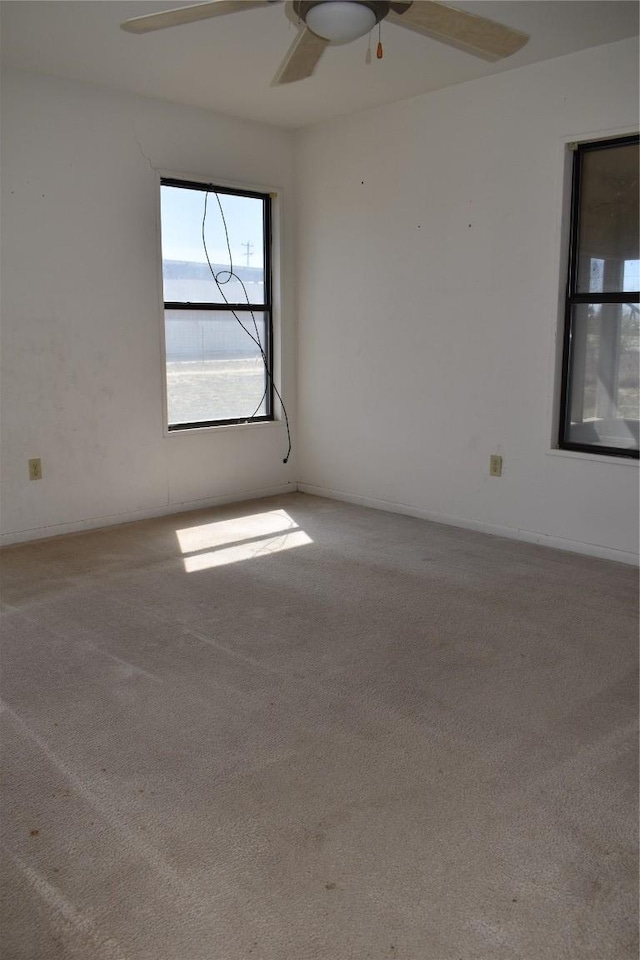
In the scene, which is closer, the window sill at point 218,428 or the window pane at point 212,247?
the window pane at point 212,247

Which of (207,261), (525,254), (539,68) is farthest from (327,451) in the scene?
(539,68)

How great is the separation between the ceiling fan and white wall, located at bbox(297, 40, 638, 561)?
157 cm

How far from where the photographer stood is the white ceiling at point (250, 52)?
10.7 ft

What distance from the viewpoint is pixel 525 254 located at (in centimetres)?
414

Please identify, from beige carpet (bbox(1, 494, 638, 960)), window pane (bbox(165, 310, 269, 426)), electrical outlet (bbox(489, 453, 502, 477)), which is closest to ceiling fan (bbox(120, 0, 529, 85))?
beige carpet (bbox(1, 494, 638, 960))

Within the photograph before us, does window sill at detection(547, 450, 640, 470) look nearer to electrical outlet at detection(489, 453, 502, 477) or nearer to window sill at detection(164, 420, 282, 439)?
electrical outlet at detection(489, 453, 502, 477)

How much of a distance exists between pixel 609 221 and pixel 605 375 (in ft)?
2.46

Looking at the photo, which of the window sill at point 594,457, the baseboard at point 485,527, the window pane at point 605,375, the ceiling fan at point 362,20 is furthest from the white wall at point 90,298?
the window pane at point 605,375

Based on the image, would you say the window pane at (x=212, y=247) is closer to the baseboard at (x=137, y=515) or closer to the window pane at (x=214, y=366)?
the window pane at (x=214, y=366)

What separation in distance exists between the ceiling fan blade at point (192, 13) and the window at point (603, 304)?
86.5 inches

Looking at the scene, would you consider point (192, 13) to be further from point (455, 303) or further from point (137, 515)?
point (137, 515)

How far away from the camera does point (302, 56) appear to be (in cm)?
264

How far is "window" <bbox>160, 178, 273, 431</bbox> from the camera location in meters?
4.84

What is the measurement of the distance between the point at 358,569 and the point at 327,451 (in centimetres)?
169
